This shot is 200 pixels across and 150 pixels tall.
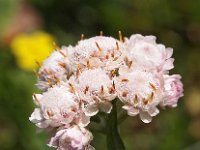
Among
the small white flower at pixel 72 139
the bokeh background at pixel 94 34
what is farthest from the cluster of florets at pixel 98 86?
the bokeh background at pixel 94 34

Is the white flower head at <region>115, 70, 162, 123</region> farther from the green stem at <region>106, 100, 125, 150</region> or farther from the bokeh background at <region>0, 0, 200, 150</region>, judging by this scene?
the bokeh background at <region>0, 0, 200, 150</region>

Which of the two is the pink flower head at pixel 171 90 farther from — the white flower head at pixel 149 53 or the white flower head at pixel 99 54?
the white flower head at pixel 99 54

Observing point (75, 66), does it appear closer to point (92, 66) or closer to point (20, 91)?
point (92, 66)

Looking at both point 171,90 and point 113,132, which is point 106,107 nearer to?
point 113,132

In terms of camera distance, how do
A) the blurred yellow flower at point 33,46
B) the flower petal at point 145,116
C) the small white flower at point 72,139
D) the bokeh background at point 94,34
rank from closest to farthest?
1. the small white flower at point 72,139
2. the flower petal at point 145,116
3. the bokeh background at point 94,34
4. the blurred yellow flower at point 33,46

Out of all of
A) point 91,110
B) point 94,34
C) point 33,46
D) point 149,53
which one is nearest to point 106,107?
point 91,110
